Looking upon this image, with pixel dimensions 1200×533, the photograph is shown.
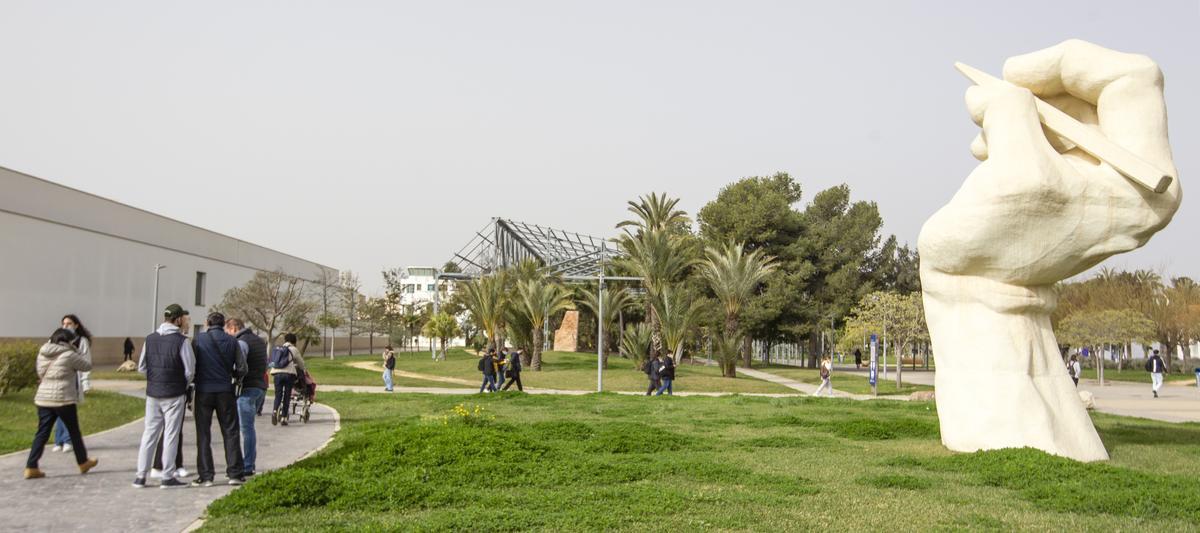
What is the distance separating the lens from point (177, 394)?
876 centimetres

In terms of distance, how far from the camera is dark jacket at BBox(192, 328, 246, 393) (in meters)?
8.98

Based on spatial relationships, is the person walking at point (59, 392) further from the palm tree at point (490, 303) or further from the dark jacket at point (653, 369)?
the palm tree at point (490, 303)

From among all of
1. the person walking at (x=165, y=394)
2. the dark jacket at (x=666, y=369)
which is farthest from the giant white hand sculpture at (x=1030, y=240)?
the dark jacket at (x=666, y=369)

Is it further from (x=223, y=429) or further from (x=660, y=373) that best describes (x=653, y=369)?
(x=223, y=429)

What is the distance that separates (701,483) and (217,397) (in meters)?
5.08

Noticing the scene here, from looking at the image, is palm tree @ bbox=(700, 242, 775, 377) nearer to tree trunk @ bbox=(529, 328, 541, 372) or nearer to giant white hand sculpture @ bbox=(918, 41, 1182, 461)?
tree trunk @ bbox=(529, 328, 541, 372)

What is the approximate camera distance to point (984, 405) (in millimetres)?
11000

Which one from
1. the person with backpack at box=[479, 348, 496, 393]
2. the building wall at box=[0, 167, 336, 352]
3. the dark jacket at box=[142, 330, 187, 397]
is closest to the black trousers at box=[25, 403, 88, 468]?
the dark jacket at box=[142, 330, 187, 397]

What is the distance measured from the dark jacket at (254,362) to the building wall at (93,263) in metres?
30.1

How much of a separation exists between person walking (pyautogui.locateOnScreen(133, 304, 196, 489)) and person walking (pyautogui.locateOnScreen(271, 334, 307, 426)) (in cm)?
611

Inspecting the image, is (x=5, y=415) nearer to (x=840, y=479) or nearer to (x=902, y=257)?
(x=840, y=479)

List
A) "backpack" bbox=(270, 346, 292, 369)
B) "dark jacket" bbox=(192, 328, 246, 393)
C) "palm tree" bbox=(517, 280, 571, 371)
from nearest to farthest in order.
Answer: "dark jacket" bbox=(192, 328, 246, 393), "backpack" bbox=(270, 346, 292, 369), "palm tree" bbox=(517, 280, 571, 371)

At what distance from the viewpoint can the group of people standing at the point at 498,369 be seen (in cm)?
2536

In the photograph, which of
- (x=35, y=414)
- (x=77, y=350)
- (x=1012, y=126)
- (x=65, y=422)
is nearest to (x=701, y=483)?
(x=1012, y=126)
